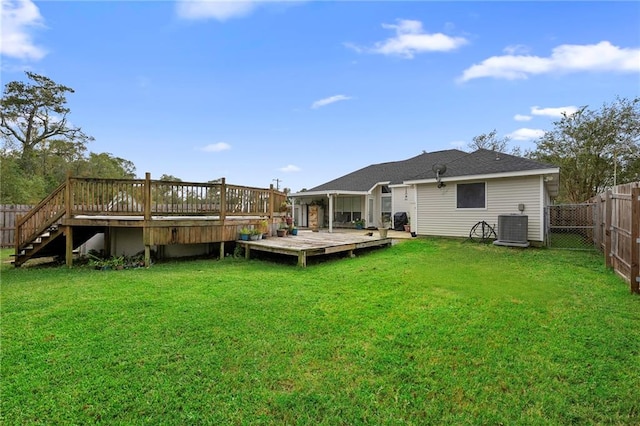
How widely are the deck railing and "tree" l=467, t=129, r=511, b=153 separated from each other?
22941mm

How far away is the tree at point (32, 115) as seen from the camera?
19.0m

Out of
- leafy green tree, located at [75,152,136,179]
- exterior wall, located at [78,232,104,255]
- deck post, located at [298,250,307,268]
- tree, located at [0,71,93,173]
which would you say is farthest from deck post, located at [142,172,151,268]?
tree, located at [0,71,93,173]

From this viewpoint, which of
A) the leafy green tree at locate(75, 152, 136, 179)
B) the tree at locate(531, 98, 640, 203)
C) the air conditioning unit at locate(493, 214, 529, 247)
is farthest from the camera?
the leafy green tree at locate(75, 152, 136, 179)

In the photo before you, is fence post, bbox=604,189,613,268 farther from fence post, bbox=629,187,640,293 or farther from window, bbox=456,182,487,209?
window, bbox=456,182,487,209

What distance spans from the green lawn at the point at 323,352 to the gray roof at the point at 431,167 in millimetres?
5265

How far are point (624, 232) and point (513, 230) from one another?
388 centimetres

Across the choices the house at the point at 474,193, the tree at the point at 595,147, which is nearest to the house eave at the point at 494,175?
the house at the point at 474,193

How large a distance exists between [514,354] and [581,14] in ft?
36.1

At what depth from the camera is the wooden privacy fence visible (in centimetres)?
444

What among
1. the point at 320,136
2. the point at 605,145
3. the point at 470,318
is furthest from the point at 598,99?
the point at 470,318

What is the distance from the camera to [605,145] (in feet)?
56.1

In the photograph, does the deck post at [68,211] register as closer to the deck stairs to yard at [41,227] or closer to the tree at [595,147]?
the deck stairs to yard at [41,227]

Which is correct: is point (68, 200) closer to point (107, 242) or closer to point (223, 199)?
point (107, 242)

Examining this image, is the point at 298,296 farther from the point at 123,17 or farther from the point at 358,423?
the point at 123,17
